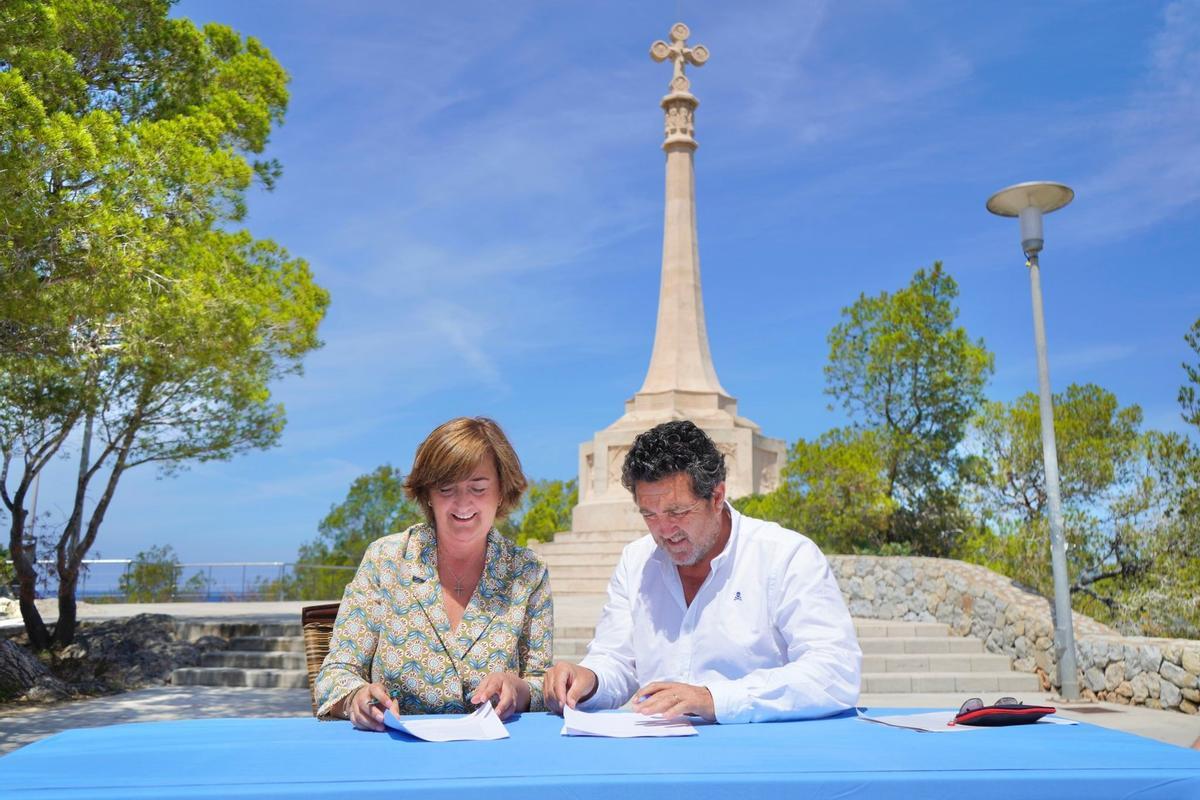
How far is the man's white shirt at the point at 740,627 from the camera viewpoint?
7.77ft

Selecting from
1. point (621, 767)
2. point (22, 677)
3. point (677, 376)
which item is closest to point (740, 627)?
point (621, 767)

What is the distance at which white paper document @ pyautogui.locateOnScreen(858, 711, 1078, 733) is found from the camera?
212 cm

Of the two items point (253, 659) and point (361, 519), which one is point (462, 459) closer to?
→ point (253, 659)

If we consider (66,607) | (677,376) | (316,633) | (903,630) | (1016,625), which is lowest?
(903,630)

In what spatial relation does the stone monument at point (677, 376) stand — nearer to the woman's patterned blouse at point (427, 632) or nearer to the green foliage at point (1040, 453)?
the green foliage at point (1040, 453)

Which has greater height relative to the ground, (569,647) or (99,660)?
(569,647)

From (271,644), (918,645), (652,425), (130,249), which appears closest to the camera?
(130,249)

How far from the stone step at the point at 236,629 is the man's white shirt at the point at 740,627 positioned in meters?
8.36

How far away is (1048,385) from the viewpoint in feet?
27.2

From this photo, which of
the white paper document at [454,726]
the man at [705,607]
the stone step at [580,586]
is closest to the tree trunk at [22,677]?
the man at [705,607]

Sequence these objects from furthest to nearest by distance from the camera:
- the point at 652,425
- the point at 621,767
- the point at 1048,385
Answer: the point at 652,425 < the point at 1048,385 < the point at 621,767

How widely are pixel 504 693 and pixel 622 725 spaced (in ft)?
1.18

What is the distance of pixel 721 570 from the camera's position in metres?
2.66

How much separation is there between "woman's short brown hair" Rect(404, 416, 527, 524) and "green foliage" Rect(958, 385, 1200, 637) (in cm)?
974
